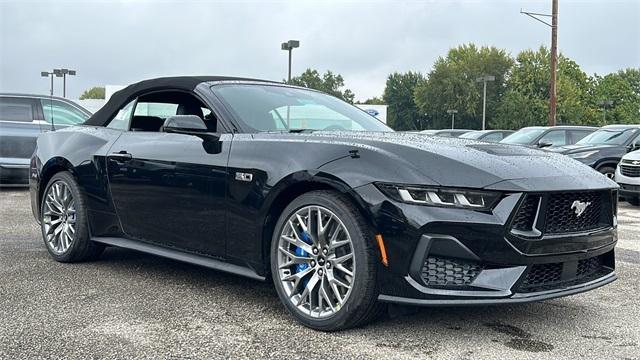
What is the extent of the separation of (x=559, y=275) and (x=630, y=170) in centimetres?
804

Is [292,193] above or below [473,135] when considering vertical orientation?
below

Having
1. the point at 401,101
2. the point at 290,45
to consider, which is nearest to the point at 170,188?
the point at 290,45

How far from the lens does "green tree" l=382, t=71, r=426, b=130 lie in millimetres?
91875

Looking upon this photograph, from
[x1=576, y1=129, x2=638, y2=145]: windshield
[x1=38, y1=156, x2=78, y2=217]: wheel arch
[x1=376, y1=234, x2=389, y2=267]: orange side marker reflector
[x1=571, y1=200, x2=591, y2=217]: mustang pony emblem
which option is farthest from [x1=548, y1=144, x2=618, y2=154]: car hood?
[x1=376, y1=234, x2=389, y2=267]: orange side marker reflector

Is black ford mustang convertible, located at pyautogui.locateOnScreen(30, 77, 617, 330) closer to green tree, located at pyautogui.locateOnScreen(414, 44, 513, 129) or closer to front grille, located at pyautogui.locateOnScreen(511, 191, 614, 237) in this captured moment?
front grille, located at pyautogui.locateOnScreen(511, 191, 614, 237)

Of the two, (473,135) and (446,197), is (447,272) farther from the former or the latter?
(473,135)

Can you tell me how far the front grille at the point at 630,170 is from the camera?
404 inches

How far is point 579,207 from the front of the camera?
3.34 m

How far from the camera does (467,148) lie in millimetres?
3531

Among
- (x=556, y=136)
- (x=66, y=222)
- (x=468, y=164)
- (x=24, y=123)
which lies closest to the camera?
(x=468, y=164)

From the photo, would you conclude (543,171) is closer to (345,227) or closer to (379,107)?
(345,227)

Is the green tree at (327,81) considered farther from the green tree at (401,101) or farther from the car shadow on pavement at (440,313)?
the car shadow on pavement at (440,313)

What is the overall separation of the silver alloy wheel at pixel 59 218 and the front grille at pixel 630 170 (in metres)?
8.63

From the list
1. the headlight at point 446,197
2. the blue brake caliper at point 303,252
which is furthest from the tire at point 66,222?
the headlight at point 446,197
